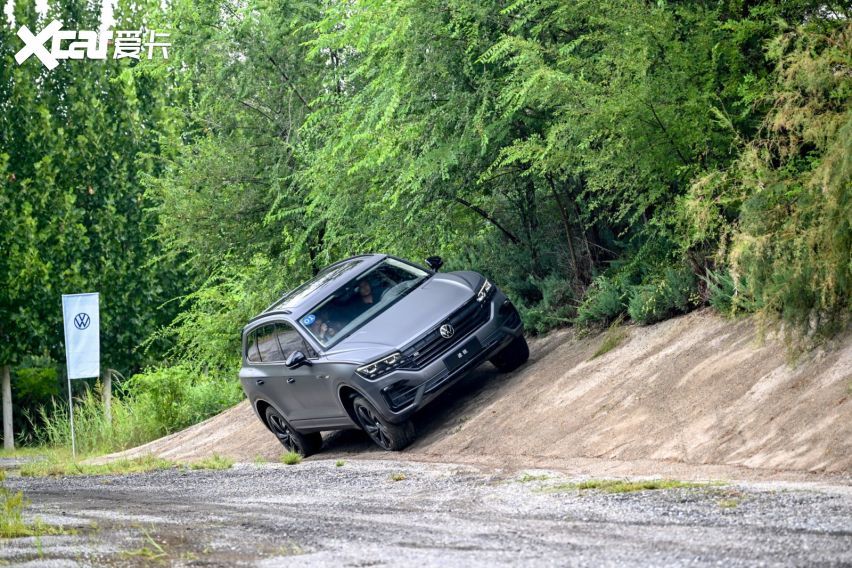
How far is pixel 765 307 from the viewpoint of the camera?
11.9 m

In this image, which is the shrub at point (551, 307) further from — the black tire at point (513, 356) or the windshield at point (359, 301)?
the windshield at point (359, 301)

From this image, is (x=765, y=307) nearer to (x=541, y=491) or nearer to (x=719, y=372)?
(x=719, y=372)

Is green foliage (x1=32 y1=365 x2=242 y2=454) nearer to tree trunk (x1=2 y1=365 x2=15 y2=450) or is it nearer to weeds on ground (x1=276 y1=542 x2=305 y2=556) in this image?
tree trunk (x1=2 y1=365 x2=15 y2=450)

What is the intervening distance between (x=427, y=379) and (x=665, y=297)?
3.09 m

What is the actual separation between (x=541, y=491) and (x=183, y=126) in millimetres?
23197

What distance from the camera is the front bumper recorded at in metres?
15.0

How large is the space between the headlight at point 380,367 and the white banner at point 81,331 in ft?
29.6

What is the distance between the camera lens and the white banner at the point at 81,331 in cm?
2252

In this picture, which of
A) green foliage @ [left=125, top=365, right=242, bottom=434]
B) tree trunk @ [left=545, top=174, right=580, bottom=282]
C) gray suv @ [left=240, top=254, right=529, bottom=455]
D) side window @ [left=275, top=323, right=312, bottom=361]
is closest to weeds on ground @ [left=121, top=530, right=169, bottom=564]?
gray suv @ [left=240, top=254, right=529, bottom=455]

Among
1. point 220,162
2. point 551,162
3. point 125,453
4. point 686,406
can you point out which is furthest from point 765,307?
point 220,162

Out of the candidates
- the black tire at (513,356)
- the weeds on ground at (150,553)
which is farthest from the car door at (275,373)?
the weeds on ground at (150,553)

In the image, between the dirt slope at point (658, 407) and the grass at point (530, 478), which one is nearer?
the dirt slope at point (658, 407)

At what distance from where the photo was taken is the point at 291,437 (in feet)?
57.1

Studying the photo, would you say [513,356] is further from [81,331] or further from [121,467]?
[81,331]
